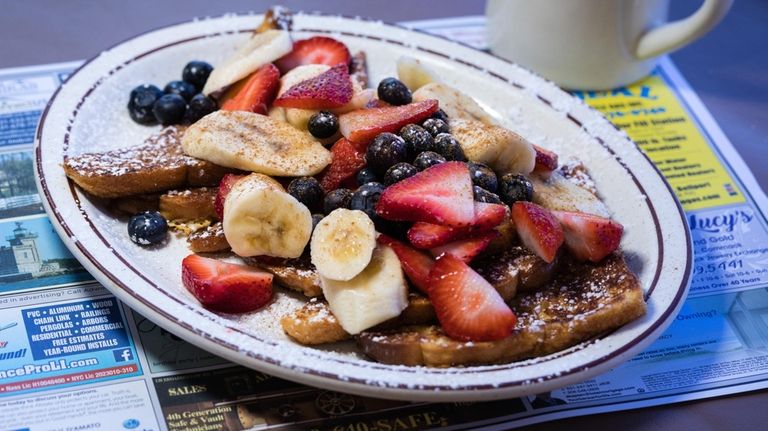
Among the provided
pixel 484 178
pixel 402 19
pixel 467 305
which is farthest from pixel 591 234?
pixel 402 19

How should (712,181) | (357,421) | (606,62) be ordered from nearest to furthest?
(357,421) → (712,181) → (606,62)

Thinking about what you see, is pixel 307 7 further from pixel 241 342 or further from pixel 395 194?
pixel 241 342

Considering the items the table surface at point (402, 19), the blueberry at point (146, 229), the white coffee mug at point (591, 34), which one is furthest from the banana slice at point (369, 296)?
the table surface at point (402, 19)

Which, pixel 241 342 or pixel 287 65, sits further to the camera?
pixel 287 65

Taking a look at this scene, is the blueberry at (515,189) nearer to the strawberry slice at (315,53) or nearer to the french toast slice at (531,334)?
the french toast slice at (531,334)

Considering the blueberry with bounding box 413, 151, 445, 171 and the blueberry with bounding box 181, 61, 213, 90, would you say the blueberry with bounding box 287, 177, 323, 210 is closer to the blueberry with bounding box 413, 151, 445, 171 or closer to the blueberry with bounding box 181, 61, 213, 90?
the blueberry with bounding box 413, 151, 445, 171

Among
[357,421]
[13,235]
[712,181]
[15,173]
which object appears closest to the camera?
[357,421]

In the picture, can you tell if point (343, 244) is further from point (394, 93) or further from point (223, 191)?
point (394, 93)

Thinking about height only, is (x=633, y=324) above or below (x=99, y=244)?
below

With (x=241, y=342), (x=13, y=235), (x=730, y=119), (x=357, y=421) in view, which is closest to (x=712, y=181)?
(x=730, y=119)
